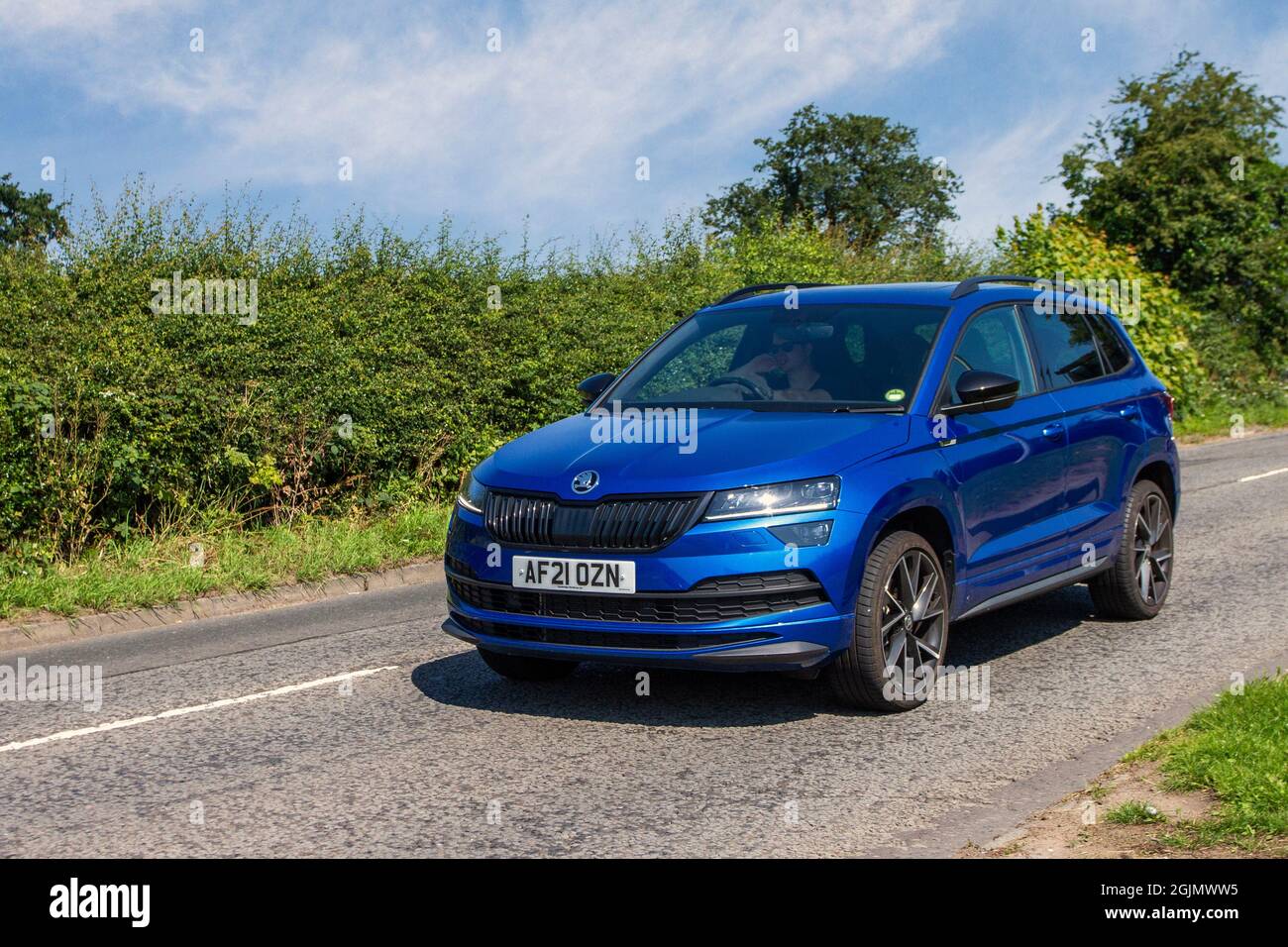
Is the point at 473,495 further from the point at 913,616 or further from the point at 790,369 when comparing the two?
the point at 913,616

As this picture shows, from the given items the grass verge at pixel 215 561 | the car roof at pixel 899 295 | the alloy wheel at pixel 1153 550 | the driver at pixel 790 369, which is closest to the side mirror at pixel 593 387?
the car roof at pixel 899 295

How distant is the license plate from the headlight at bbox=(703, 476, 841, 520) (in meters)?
0.43

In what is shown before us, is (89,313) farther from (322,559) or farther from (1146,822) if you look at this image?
(1146,822)

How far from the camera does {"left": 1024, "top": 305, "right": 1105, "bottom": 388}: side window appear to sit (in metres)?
8.09

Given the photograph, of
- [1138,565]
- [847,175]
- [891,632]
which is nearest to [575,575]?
[891,632]

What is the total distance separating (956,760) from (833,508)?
114 centimetres

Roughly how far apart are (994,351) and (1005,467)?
0.73 m

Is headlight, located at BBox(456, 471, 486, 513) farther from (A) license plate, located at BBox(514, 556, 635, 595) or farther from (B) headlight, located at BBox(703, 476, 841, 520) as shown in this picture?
(B) headlight, located at BBox(703, 476, 841, 520)

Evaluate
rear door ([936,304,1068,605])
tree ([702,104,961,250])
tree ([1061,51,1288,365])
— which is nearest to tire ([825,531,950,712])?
rear door ([936,304,1068,605])

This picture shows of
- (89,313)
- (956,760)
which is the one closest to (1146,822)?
(956,760)

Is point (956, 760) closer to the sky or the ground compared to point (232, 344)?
closer to the ground

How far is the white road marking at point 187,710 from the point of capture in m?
6.60

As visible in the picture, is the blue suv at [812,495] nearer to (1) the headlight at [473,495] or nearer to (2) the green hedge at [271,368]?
(1) the headlight at [473,495]

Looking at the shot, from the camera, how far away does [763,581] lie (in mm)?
5957
